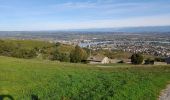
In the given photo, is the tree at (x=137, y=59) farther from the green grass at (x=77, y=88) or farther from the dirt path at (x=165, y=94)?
the dirt path at (x=165, y=94)

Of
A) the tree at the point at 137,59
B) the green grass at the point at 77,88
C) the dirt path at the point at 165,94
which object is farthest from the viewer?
the tree at the point at 137,59

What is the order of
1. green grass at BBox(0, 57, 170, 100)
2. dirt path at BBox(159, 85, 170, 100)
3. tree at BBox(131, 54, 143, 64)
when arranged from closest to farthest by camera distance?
dirt path at BBox(159, 85, 170, 100), green grass at BBox(0, 57, 170, 100), tree at BBox(131, 54, 143, 64)

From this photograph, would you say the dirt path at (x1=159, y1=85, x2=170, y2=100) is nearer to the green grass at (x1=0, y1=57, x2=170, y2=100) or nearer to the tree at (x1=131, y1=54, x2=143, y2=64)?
the green grass at (x1=0, y1=57, x2=170, y2=100)

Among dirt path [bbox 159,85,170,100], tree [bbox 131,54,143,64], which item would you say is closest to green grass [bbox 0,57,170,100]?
dirt path [bbox 159,85,170,100]

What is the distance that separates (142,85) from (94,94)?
4.03 m

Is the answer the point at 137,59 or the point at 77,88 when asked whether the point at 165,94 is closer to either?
the point at 77,88

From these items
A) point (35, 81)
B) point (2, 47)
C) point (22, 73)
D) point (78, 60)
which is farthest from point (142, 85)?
point (2, 47)

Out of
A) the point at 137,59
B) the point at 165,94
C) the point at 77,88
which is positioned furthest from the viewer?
the point at 137,59

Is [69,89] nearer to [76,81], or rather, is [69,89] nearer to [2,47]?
[76,81]

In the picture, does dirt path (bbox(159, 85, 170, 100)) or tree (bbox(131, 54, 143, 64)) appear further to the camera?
tree (bbox(131, 54, 143, 64))

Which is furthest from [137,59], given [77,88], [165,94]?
[165,94]

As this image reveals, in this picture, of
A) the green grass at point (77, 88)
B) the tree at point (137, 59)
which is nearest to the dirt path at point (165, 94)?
the green grass at point (77, 88)

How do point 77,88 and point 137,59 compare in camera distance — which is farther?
point 137,59

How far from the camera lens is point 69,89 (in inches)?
784
